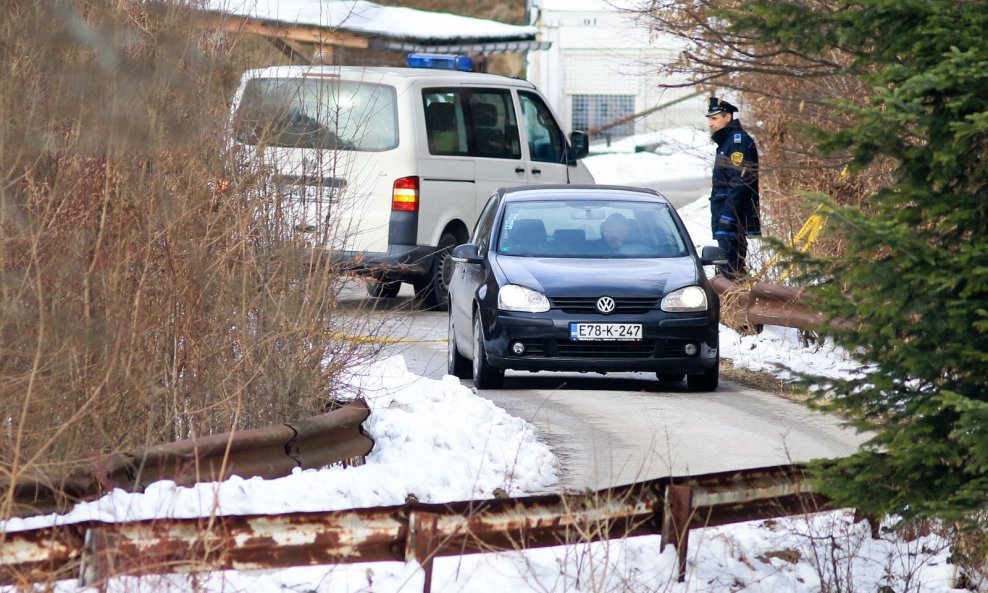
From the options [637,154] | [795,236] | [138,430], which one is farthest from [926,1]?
[637,154]

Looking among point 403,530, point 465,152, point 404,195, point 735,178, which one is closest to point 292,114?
point 403,530

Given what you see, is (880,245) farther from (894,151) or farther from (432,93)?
(432,93)

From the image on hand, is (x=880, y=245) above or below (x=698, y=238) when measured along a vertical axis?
above

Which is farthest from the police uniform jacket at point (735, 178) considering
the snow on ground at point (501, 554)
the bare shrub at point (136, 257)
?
the bare shrub at point (136, 257)

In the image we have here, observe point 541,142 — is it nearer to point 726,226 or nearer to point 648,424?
point 726,226

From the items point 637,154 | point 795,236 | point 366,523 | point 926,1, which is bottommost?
point 637,154

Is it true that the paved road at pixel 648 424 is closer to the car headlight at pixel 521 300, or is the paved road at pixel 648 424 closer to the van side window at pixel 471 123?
the car headlight at pixel 521 300

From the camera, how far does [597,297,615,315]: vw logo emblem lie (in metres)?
11.4

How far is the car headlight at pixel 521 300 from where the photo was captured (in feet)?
37.6

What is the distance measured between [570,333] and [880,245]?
19.6ft

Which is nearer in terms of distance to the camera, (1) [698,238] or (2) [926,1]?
(2) [926,1]

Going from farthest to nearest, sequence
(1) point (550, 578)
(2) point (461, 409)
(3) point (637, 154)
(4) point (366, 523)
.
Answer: (3) point (637, 154)
(2) point (461, 409)
(1) point (550, 578)
(4) point (366, 523)

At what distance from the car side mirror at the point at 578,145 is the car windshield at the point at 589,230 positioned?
4872mm

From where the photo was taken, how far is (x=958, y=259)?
5309 mm
